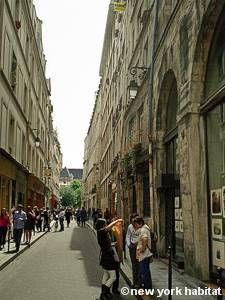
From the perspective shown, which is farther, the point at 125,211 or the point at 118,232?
the point at 125,211

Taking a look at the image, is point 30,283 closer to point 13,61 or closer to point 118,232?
point 118,232

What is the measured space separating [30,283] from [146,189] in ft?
28.6

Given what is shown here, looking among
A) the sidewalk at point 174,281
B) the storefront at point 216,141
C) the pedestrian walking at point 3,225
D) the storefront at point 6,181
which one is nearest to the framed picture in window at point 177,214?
the sidewalk at point 174,281

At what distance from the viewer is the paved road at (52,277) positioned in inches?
360

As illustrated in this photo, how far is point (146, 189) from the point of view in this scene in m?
18.3

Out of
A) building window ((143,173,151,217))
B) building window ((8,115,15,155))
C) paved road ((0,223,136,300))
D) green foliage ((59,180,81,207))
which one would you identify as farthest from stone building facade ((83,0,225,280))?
green foliage ((59,180,81,207))

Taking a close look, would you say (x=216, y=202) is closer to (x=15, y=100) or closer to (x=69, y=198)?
(x=15, y=100)

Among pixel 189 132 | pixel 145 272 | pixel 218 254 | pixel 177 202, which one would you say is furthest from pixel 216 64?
pixel 145 272

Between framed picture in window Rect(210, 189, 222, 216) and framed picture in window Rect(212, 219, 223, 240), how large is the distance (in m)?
0.16

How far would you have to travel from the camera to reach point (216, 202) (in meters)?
9.77

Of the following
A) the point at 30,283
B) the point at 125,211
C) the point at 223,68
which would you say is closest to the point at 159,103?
the point at 223,68

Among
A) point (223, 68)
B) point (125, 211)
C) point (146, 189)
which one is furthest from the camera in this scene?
point (125, 211)

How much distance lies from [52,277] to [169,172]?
5.48 m

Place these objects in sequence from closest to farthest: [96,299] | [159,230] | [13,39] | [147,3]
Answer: [96,299]
[159,230]
[147,3]
[13,39]
